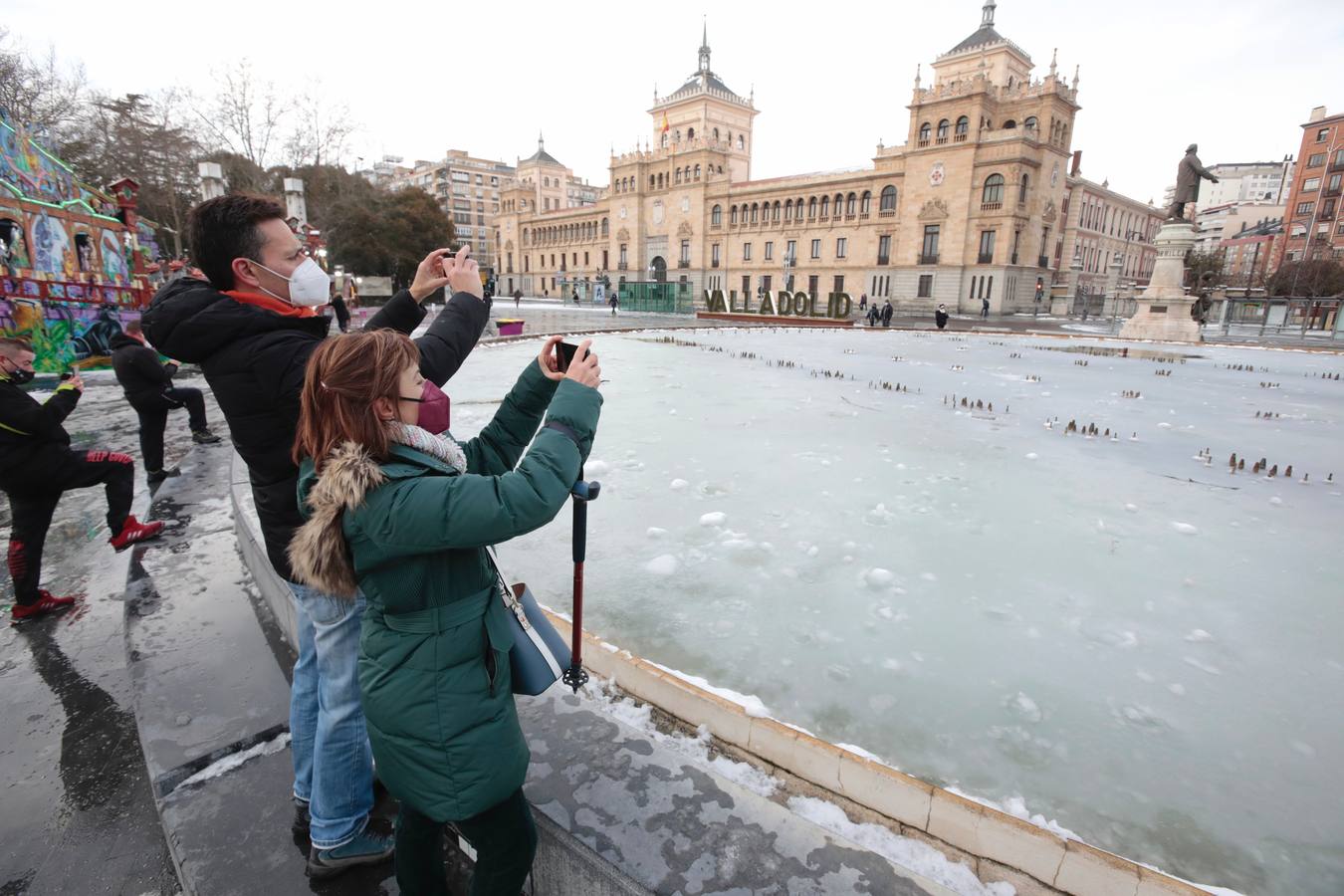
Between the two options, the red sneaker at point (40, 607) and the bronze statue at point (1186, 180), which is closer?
the red sneaker at point (40, 607)

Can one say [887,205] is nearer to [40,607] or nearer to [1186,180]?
[1186,180]

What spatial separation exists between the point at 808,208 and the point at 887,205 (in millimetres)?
6580

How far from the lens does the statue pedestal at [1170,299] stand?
2358cm

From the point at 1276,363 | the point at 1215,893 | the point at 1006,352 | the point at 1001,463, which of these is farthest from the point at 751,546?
the point at 1276,363

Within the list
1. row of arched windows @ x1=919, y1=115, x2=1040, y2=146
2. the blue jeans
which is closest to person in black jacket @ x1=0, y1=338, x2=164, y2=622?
the blue jeans

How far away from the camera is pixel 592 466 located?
5590 millimetres

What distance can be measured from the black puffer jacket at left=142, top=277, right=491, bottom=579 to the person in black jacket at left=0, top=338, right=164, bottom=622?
2610 mm

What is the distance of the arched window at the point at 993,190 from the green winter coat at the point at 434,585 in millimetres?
49390

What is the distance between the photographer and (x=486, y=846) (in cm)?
152

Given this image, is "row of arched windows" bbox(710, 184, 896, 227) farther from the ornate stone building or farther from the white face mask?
the white face mask

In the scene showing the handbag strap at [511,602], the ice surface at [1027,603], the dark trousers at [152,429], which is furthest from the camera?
the dark trousers at [152,429]

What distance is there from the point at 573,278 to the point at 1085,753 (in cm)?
7394

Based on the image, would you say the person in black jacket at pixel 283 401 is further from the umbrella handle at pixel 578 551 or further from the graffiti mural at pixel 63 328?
the graffiti mural at pixel 63 328

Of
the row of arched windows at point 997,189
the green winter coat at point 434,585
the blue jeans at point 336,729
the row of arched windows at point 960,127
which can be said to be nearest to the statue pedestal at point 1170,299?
the row of arched windows at point 997,189
